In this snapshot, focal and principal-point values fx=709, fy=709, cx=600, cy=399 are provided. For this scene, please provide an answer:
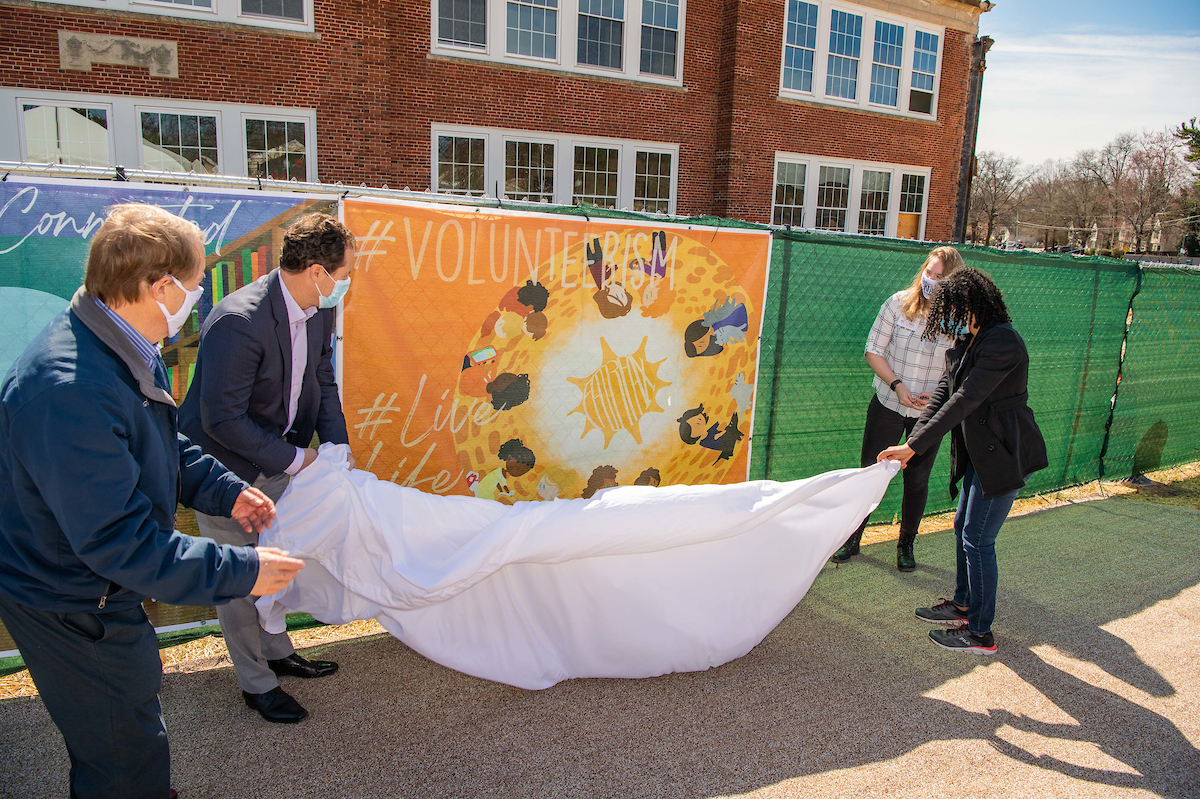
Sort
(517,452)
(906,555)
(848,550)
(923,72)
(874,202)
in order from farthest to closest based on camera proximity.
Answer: (874,202) → (923,72) → (848,550) → (906,555) → (517,452)

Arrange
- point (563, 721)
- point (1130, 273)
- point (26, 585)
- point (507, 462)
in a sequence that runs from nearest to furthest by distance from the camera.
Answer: point (26, 585) < point (563, 721) < point (507, 462) < point (1130, 273)

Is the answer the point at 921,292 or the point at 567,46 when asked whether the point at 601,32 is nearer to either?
the point at 567,46

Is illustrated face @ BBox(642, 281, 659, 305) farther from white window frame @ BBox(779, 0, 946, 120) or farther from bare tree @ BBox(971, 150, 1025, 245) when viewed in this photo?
bare tree @ BBox(971, 150, 1025, 245)

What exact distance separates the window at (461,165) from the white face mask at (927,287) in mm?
11593

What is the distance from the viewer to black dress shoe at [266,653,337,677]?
3.34m

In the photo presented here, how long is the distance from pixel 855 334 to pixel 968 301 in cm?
163

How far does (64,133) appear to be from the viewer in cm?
1223

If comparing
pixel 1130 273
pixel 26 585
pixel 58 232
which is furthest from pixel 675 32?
pixel 26 585

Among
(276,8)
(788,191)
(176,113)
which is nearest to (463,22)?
(276,8)

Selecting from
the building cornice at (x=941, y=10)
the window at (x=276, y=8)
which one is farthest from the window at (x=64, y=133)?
the building cornice at (x=941, y=10)

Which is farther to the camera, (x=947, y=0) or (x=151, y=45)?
(x=947, y=0)

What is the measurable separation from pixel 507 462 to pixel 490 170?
41.0 ft

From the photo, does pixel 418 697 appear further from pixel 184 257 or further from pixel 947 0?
pixel 947 0

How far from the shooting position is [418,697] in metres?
3.22
